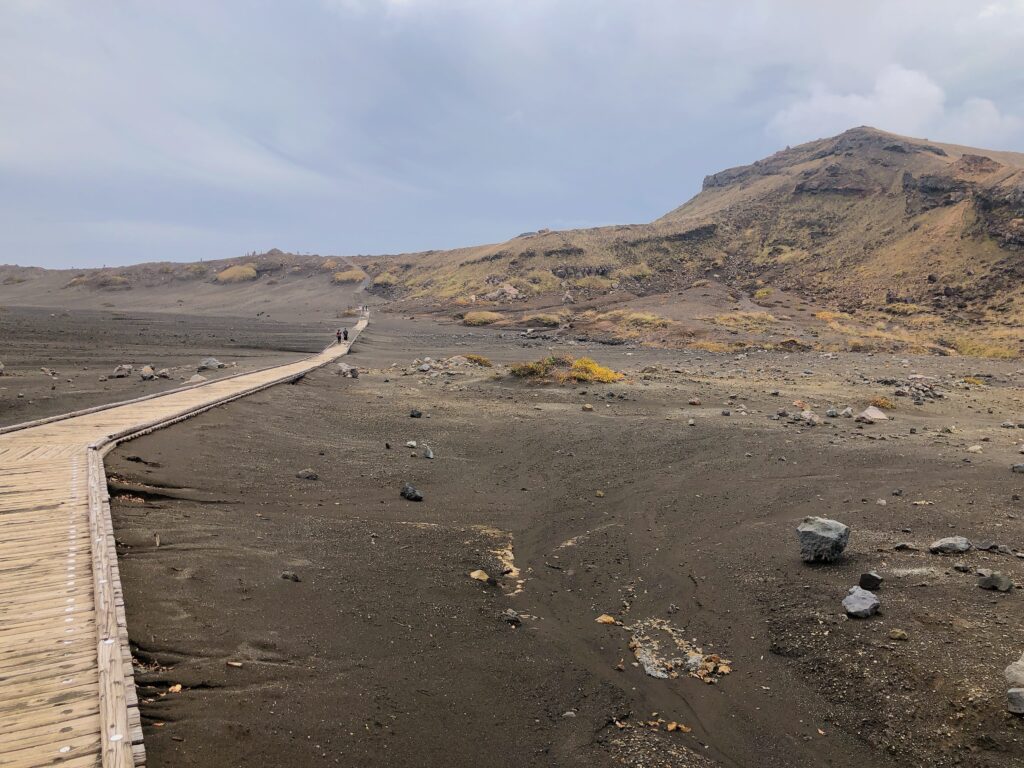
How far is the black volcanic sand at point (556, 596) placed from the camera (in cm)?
467

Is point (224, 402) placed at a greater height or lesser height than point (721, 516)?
greater

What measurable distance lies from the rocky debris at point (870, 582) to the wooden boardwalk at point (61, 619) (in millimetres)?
6898

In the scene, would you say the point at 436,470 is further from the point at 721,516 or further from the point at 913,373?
the point at 913,373

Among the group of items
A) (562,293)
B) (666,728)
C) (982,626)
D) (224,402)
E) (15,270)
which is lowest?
(666,728)

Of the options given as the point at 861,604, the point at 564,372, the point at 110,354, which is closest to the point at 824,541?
the point at 861,604

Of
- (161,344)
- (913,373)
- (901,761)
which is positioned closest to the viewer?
(901,761)

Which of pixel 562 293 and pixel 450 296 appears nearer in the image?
pixel 562 293

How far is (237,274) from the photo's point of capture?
9162cm

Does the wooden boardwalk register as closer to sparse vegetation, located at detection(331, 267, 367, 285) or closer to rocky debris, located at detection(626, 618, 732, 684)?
rocky debris, located at detection(626, 618, 732, 684)

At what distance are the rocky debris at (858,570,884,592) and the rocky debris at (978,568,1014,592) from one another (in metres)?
0.97

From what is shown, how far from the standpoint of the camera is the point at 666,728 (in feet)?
16.5

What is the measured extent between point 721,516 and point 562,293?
2273 inches

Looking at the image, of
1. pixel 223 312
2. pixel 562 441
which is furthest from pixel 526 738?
pixel 223 312

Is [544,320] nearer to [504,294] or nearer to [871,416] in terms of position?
[504,294]
